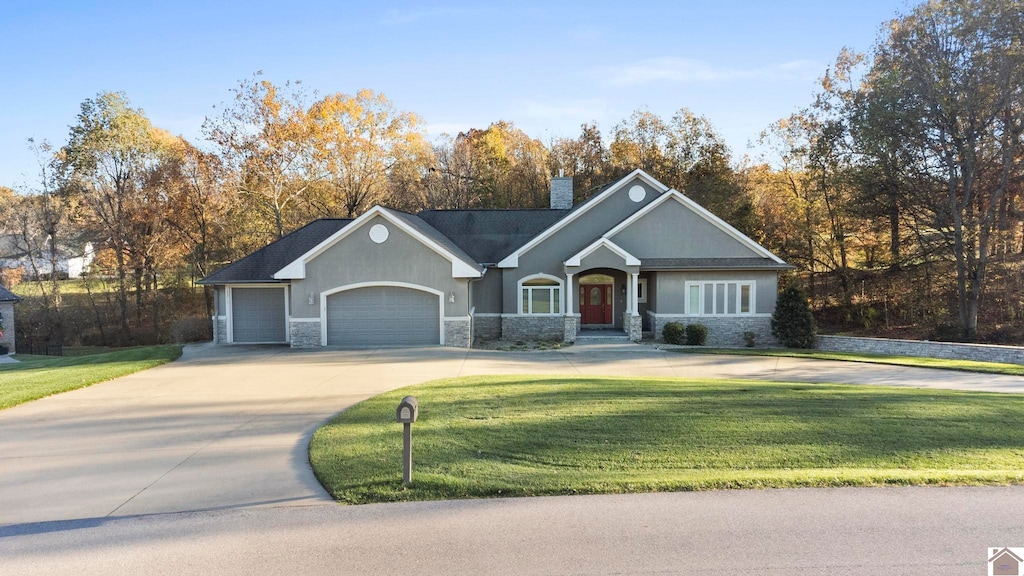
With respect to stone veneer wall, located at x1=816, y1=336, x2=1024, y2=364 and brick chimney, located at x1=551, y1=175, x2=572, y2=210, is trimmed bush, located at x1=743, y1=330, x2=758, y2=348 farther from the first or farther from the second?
brick chimney, located at x1=551, y1=175, x2=572, y2=210

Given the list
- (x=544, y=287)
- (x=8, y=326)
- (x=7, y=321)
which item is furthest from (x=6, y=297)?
(x=544, y=287)

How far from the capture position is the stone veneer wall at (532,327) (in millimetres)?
23453

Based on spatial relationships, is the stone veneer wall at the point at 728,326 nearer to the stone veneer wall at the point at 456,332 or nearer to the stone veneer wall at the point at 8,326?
the stone veneer wall at the point at 456,332

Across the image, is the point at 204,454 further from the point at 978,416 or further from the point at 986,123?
the point at 986,123

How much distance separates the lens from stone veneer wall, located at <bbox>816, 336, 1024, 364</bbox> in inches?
740

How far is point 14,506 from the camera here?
20.9ft

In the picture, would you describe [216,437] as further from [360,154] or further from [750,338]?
[360,154]

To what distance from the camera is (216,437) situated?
29.4 ft

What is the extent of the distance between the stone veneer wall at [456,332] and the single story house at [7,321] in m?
22.4

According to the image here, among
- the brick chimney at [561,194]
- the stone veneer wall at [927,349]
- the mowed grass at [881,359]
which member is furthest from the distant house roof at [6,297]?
the stone veneer wall at [927,349]

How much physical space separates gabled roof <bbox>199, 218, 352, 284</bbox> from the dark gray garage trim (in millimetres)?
2795

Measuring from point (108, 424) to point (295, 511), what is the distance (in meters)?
5.96

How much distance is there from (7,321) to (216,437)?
2724 cm

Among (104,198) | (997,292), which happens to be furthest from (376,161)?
(997,292)
